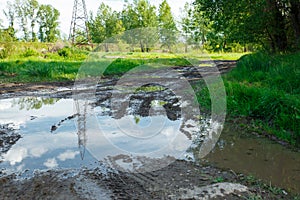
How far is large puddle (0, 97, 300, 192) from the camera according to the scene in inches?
136

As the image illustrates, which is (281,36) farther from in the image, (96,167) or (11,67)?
(11,67)

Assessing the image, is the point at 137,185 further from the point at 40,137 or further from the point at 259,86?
the point at 259,86

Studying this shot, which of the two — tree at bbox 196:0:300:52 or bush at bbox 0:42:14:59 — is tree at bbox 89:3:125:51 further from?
tree at bbox 196:0:300:52

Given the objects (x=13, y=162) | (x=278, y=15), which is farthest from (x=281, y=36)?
(x=13, y=162)

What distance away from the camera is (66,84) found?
Result: 10.6 m

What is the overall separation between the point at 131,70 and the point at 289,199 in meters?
12.8

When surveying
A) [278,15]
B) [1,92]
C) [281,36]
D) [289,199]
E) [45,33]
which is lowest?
[289,199]

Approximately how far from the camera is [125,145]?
164 inches

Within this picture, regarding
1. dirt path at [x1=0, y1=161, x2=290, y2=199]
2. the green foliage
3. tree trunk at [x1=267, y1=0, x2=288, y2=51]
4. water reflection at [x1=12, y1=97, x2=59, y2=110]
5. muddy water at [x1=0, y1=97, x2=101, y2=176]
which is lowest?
dirt path at [x1=0, y1=161, x2=290, y2=199]

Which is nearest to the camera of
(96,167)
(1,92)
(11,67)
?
(96,167)

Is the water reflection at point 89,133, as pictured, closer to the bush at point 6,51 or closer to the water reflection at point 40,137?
the water reflection at point 40,137

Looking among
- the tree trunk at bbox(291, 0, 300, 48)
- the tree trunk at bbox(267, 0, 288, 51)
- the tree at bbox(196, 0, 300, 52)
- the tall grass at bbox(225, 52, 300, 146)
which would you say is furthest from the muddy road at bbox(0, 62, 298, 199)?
the tree trunk at bbox(291, 0, 300, 48)

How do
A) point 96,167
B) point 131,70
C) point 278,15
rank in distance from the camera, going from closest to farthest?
point 96,167 → point 278,15 → point 131,70

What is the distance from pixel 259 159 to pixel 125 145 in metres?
1.84
